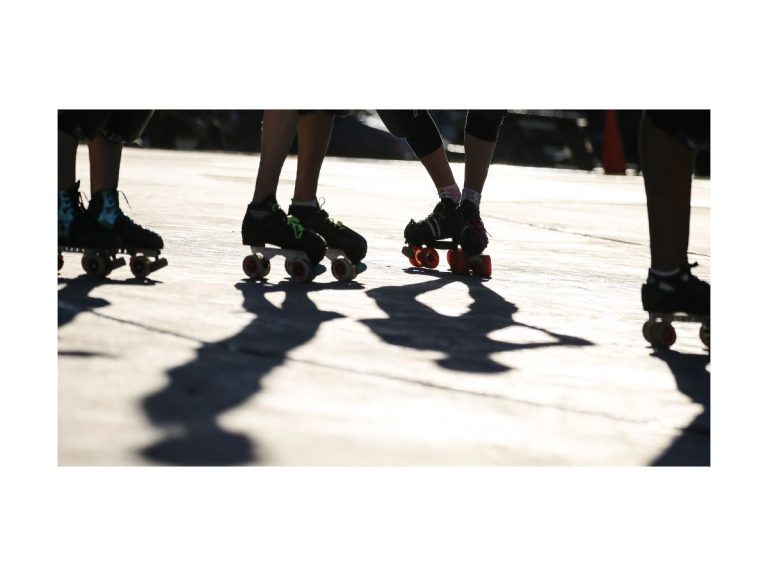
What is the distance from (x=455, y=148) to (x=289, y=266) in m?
16.2

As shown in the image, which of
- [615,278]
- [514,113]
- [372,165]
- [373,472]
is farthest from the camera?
[514,113]

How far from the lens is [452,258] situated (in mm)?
5121

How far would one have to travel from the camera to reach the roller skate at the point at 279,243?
439cm

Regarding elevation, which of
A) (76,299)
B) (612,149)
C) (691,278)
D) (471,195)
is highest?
(612,149)

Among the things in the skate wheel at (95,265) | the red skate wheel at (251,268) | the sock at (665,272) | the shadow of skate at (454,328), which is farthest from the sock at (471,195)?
the sock at (665,272)

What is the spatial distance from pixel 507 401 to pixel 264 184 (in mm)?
2047

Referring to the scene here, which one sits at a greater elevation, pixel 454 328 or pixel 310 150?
pixel 310 150

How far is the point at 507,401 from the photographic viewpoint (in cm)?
268

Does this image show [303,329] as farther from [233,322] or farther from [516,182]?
[516,182]

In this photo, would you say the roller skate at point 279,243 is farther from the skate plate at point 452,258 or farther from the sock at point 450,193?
the sock at point 450,193

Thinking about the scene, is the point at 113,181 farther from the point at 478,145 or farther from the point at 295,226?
the point at 478,145

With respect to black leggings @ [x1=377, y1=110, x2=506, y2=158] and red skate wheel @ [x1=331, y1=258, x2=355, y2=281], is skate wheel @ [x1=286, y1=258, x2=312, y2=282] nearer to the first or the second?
red skate wheel @ [x1=331, y1=258, x2=355, y2=281]

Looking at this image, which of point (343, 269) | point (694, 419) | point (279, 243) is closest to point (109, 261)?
point (279, 243)
